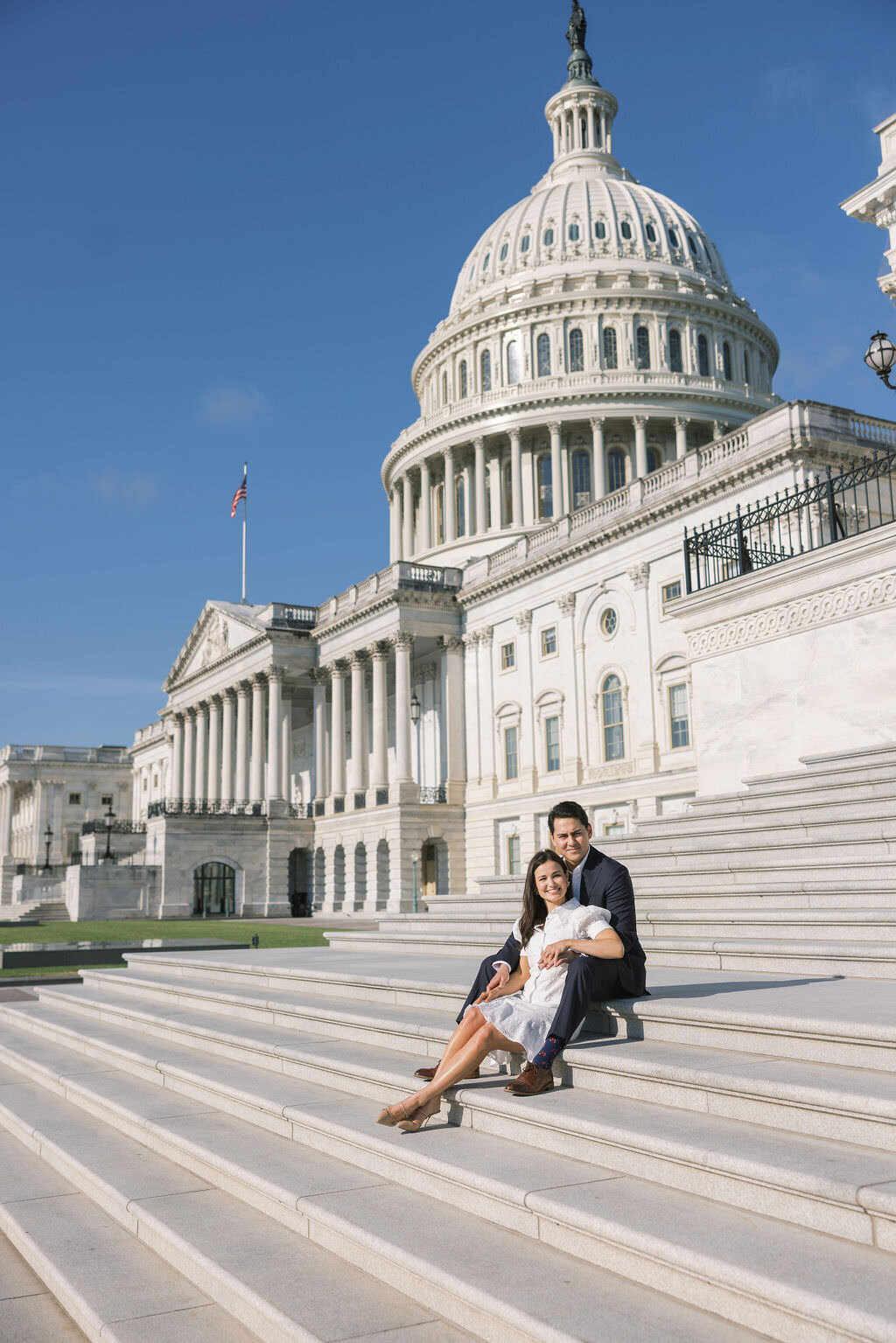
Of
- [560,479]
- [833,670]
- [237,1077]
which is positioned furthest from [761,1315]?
[560,479]

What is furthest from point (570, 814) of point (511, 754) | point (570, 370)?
point (570, 370)

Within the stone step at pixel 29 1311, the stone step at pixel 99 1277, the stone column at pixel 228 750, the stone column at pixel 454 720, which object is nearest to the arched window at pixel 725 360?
the stone column at pixel 454 720

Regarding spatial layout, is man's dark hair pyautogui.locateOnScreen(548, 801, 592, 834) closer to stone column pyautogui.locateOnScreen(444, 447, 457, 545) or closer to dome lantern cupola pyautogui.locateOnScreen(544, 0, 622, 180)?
stone column pyautogui.locateOnScreen(444, 447, 457, 545)

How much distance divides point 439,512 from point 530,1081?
82.2m

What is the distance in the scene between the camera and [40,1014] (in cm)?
1605

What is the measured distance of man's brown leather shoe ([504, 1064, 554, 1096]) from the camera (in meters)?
7.06

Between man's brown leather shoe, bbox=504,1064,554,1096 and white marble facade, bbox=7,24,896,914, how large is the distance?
35.2 m

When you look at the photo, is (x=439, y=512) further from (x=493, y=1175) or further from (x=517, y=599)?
(x=493, y=1175)

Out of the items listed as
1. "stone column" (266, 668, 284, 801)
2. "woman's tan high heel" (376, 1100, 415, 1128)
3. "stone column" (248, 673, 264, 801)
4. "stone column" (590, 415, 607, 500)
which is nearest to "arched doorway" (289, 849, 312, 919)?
"stone column" (266, 668, 284, 801)

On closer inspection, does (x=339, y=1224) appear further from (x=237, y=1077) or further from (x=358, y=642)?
(x=358, y=642)

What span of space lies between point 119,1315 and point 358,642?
64.2m

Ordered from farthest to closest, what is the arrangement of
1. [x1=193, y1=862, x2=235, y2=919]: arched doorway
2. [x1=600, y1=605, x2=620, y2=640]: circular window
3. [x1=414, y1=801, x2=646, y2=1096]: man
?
[x1=193, y1=862, x2=235, y2=919]: arched doorway
[x1=600, y1=605, x2=620, y2=640]: circular window
[x1=414, y1=801, x2=646, y2=1096]: man

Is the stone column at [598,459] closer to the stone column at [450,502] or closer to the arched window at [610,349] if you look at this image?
the arched window at [610,349]

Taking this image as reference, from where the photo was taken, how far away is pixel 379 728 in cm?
6644
